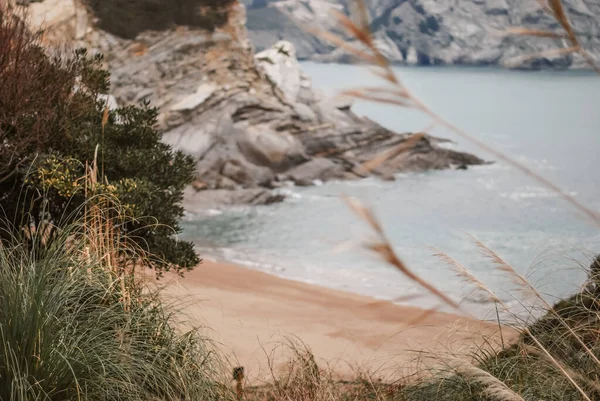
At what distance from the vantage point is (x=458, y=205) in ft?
39.2

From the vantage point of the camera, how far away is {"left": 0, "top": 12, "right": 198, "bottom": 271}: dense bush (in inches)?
172

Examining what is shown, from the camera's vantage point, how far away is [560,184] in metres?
12.0

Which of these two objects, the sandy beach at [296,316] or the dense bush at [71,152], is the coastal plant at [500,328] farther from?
the sandy beach at [296,316]

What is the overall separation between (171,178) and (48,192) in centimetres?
90

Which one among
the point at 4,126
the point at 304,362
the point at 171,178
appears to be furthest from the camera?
the point at 171,178

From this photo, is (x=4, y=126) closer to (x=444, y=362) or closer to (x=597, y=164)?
(x=444, y=362)

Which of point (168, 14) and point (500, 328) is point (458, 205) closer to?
point (168, 14)

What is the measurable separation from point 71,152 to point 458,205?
7922 mm

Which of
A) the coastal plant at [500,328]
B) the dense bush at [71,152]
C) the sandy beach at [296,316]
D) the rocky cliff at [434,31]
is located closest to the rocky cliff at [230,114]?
the rocky cliff at [434,31]

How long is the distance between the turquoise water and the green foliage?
15.5 feet

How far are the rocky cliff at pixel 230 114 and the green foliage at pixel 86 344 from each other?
8782 mm

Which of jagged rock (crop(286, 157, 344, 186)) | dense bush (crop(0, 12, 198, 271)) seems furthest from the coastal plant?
jagged rock (crop(286, 157, 344, 186))

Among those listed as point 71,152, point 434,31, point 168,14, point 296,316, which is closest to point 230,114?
A: point 168,14

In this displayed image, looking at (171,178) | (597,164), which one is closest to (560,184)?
(597,164)
